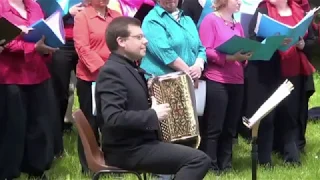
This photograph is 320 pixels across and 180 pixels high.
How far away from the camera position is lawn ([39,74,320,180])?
6.47 meters

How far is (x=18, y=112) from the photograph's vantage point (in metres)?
5.96

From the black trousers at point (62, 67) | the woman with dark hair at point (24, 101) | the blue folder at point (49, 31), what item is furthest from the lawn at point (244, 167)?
the blue folder at point (49, 31)

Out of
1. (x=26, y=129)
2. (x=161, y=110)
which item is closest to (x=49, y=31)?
(x=26, y=129)

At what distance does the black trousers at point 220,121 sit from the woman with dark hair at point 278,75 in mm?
222

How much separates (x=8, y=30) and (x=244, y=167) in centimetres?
271

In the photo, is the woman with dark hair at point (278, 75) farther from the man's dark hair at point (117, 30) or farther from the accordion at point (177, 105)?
the man's dark hair at point (117, 30)

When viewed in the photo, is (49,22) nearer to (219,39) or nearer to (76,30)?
(76,30)

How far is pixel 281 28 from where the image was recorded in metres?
6.23

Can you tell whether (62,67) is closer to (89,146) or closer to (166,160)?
(89,146)

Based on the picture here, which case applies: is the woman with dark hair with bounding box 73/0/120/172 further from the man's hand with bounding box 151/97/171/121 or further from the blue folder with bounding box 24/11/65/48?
the man's hand with bounding box 151/97/171/121

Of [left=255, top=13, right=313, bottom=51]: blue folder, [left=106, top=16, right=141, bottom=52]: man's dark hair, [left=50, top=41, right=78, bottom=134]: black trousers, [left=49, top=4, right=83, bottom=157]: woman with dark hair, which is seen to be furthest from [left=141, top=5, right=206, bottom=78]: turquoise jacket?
[left=106, top=16, right=141, bottom=52]: man's dark hair

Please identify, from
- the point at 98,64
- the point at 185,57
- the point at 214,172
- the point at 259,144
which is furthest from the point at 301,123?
the point at 98,64

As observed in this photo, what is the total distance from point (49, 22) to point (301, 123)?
286 centimetres

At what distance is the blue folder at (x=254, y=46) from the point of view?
6.07 metres
